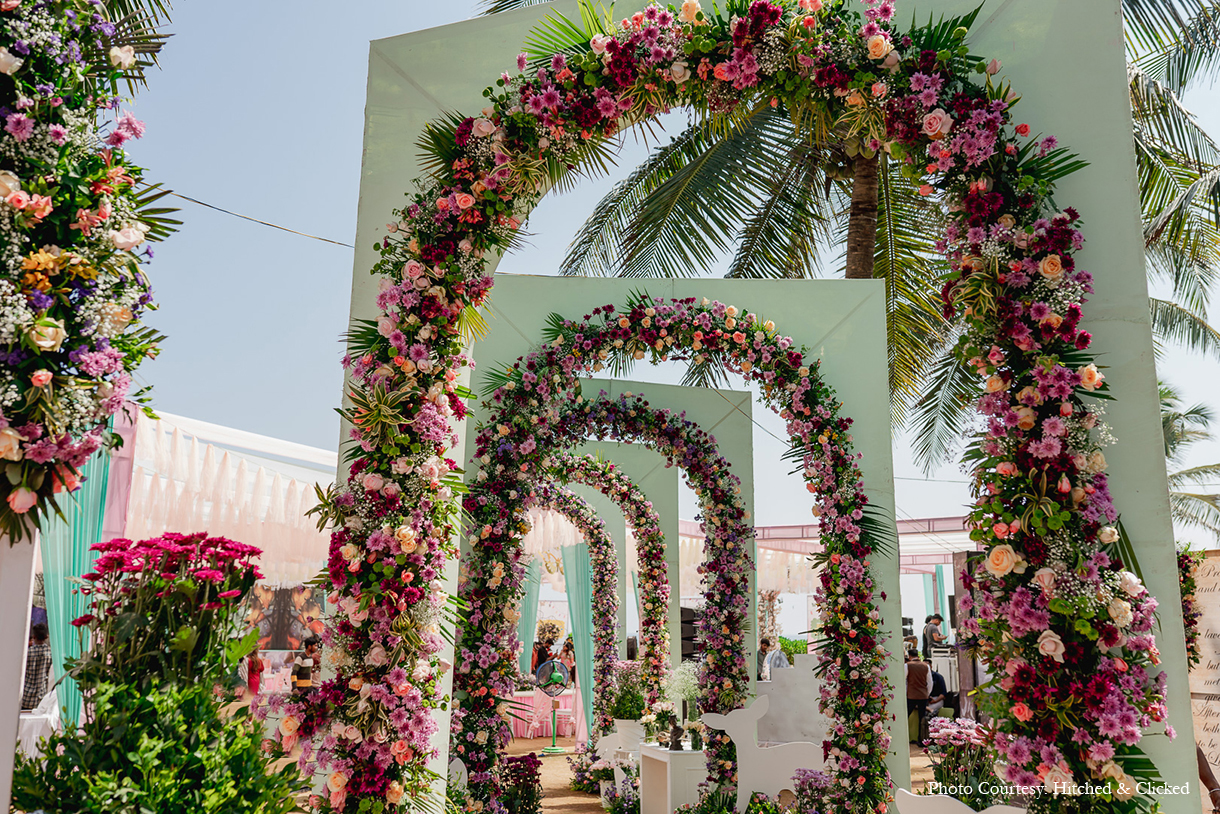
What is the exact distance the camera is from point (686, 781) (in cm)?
715

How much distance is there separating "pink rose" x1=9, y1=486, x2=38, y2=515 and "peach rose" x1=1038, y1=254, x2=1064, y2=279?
3498 millimetres

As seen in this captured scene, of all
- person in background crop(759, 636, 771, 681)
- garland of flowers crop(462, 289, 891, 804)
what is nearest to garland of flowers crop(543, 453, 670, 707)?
garland of flowers crop(462, 289, 891, 804)

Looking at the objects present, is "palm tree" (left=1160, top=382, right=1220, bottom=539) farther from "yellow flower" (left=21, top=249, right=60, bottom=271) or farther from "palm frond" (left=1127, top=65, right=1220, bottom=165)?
"yellow flower" (left=21, top=249, right=60, bottom=271)

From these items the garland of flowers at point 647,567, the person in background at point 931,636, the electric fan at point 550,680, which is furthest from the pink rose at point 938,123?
the person in background at point 931,636

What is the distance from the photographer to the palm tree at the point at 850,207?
23.6 feet

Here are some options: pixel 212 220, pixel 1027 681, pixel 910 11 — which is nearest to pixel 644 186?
pixel 212 220

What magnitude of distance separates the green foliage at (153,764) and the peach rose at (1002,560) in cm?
271

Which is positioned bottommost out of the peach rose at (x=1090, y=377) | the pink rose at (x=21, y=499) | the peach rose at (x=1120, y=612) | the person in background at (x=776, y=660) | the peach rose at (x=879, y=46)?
the person in background at (x=776, y=660)

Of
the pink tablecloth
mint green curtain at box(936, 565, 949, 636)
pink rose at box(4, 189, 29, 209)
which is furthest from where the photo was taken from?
mint green curtain at box(936, 565, 949, 636)

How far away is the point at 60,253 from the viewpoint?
2250mm

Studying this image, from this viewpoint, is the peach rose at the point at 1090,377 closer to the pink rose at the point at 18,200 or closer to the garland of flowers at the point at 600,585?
the pink rose at the point at 18,200

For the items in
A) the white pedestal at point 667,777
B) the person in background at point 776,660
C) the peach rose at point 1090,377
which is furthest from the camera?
the person in background at point 776,660

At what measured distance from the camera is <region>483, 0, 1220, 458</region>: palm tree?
7.20 metres

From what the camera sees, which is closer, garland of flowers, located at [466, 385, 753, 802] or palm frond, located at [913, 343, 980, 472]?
garland of flowers, located at [466, 385, 753, 802]
